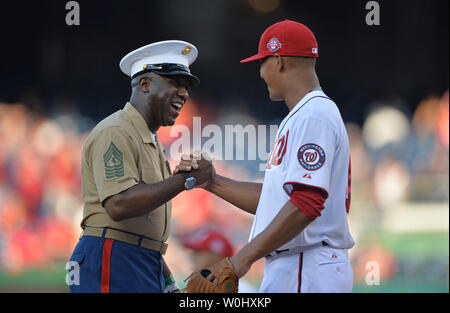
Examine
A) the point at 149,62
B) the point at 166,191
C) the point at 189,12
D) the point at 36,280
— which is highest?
the point at 189,12

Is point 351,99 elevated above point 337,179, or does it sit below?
above

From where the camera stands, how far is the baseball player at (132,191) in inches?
115

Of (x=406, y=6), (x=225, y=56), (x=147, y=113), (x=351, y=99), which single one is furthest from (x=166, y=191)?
(x=406, y=6)

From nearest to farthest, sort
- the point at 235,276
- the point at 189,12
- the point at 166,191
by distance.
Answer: the point at 235,276
the point at 166,191
the point at 189,12

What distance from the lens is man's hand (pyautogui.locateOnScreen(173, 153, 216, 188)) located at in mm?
3225

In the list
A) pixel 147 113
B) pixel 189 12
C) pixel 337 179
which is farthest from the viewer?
pixel 189 12

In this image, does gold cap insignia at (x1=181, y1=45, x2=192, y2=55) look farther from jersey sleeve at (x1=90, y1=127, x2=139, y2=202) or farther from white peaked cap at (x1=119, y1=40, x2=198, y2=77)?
jersey sleeve at (x1=90, y1=127, x2=139, y2=202)

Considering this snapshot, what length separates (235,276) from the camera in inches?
95.1

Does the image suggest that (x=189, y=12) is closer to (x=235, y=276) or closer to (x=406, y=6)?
(x=406, y=6)

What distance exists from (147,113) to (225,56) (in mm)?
2996

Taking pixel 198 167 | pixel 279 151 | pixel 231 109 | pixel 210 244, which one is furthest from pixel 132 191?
pixel 231 109

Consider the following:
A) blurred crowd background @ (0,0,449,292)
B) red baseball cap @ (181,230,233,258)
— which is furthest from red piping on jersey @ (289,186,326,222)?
blurred crowd background @ (0,0,449,292)

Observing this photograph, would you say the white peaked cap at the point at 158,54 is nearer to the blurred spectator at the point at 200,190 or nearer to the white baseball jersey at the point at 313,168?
the white baseball jersey at the point at 313,168

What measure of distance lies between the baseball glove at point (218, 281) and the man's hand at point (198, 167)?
0.88 metres
